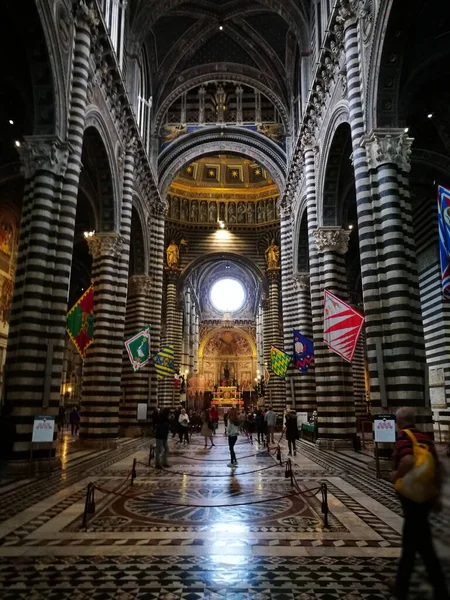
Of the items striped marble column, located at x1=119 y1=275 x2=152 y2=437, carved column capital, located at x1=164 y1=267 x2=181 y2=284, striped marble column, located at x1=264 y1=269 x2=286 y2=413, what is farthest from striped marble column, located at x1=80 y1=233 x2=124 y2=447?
carved column capital, located at x1=164 y1=267 x2=181 y2=284

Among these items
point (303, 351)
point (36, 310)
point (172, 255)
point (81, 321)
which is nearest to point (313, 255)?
point (303, 351)

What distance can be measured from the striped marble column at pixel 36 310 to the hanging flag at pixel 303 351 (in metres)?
12.4

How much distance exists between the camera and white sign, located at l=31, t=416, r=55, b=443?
37.4 ft

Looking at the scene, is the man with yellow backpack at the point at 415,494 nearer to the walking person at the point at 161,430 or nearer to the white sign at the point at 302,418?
the walking person at the point at 161,430

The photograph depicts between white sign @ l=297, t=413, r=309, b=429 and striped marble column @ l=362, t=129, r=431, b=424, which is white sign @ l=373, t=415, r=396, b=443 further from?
white sign @ l=297, t=413, r=309, b=429

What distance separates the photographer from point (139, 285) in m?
27.4

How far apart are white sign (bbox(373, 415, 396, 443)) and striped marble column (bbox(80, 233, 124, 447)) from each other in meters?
11.6

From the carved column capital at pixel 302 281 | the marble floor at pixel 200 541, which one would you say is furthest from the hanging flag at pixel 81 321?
the carved column capital at pixel 302 281

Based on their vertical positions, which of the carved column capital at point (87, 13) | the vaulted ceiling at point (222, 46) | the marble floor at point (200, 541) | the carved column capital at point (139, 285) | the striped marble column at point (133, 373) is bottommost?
the marble floor at point (200, 541)

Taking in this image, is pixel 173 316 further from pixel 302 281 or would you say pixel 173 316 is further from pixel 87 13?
pixel 87 13

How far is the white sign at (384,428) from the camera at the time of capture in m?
11.0

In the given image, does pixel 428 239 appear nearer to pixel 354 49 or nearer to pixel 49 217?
pixel 354 49

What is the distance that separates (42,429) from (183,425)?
9.66 meters

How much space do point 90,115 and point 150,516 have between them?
1484 cm
